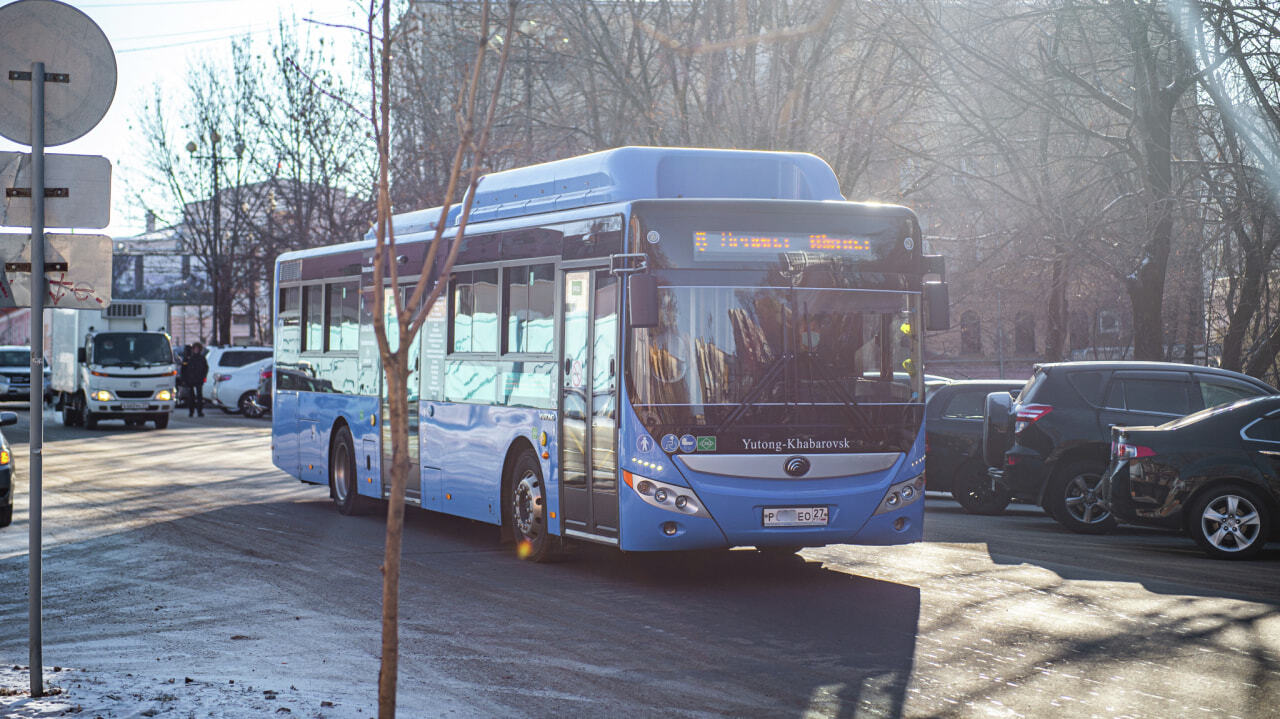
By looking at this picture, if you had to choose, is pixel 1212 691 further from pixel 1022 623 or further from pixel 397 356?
pixel 397 356

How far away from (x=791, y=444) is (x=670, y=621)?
6.20 feet

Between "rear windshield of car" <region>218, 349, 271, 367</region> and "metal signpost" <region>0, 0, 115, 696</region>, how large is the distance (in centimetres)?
3674

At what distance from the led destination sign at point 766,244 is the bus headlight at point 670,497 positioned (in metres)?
1.56

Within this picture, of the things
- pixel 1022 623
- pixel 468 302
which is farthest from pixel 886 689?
pixel 468 302

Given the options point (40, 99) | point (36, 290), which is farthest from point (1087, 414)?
point (40, 99)

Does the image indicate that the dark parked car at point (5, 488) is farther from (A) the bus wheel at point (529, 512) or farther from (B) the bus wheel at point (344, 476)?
(A) the bus wheel at point (529, 512)

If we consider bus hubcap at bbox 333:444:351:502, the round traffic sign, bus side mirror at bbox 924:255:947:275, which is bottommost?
bus hubcap at bbox 333:444:351:502

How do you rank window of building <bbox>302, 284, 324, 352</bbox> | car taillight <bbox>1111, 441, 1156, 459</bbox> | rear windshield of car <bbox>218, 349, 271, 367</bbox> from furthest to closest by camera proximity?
1. rear windshield of car <bbox>218, 349, 271, 367</bbox>
2. window of building <bbox>302, 284, 324, 352</bbox>
3. car taillight <bbox>1111, 441, 1156, 459</bbox>

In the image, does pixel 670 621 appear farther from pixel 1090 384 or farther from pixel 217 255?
pixel 217 255

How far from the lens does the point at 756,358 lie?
1063cm

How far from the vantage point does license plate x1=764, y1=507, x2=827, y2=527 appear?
10.6 metres

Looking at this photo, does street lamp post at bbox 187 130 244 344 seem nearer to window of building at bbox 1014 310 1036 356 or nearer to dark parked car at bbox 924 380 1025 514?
window of building at bbox 1014 310 1036 356

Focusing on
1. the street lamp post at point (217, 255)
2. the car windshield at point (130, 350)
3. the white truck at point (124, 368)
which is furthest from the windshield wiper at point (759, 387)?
the street lamp post at point (217, 255)

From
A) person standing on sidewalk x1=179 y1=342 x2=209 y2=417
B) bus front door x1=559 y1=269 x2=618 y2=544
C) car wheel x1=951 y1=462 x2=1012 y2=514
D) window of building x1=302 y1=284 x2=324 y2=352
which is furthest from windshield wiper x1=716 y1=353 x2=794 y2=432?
person standing on sidewalk x1=179 y1=342 x2=209 y2=417
